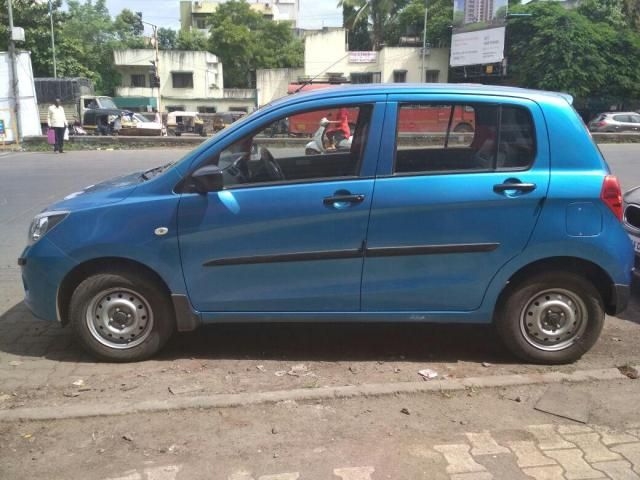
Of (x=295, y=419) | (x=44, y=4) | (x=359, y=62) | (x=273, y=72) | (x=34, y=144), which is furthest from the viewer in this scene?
(x=273, y=72)

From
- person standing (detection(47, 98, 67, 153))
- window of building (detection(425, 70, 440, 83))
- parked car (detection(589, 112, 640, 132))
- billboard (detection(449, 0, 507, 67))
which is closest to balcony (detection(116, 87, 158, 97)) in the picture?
window of building (detection(425, 70, 440, 83))

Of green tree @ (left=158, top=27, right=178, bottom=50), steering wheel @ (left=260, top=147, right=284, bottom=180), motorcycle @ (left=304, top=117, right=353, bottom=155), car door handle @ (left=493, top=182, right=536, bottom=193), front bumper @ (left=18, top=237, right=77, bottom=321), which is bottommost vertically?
front bumper @ (left=18, top=237, right=77, bottom=321)

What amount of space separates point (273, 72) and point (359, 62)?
302 inches

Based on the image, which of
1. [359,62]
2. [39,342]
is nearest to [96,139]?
[39,342]

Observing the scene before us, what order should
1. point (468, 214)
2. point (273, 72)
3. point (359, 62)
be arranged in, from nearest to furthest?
1. point (468, 214)
2. point (359, 62)
3. point (273, 72)

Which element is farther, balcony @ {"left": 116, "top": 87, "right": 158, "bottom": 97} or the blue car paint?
balcony @ {"left": 116, "top": 87, "right": 158, "bottom": 97}

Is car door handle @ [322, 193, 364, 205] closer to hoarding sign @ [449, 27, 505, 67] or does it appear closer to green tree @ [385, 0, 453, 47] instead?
hoarding sign @ [449, 27, 505, 67]

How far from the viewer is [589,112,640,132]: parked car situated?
28.4 m

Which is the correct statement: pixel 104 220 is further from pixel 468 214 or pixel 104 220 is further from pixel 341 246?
pixel 468 214

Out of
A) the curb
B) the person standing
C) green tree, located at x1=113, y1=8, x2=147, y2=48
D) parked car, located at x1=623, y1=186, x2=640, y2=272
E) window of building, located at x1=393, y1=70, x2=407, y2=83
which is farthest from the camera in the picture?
green tree, located at x1=113, y1=8, x2=147, y2=48

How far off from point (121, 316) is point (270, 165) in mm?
1391

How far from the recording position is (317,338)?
4559mm

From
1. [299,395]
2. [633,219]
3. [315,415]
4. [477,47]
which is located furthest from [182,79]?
[315,415]

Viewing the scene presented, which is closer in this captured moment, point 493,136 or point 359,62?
point 493,136
